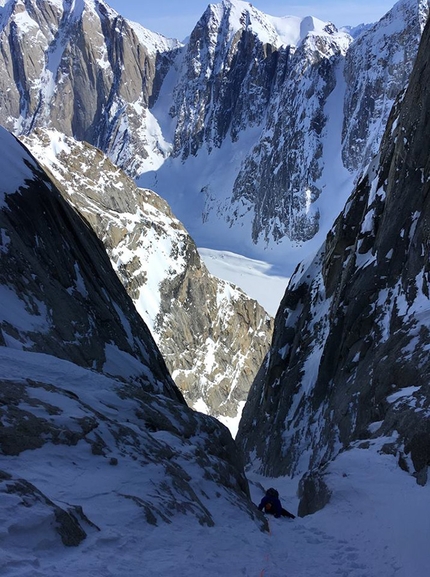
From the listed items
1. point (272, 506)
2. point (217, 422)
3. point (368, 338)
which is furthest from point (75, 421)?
point (368, 338)

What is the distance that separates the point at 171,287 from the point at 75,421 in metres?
94.2

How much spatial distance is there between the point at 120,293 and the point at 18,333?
13218mm

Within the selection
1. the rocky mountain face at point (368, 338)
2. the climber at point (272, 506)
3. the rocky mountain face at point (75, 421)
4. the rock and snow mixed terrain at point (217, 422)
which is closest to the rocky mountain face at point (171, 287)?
the rock and snow mixed terrain at point (217, 422)

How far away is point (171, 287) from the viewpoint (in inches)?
4114

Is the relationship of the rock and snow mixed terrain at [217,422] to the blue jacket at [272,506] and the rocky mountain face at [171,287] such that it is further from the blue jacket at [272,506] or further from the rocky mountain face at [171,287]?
the rocky mountain face at [171,287]

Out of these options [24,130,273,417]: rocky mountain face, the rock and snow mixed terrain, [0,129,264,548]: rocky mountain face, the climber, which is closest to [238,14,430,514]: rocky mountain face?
the rock and snow mixed terrain

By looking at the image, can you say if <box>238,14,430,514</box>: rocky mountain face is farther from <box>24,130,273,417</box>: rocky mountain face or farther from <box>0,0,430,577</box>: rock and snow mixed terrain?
<box>24,130,273,417</box>: rocky mountain face

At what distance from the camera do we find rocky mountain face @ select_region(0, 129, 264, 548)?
7.96 meters

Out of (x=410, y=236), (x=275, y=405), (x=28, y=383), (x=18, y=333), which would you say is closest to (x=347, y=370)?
(x=410, y=236)

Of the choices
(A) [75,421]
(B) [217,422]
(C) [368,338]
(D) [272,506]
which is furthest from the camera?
(C) [368,338]

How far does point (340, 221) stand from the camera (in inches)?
1412

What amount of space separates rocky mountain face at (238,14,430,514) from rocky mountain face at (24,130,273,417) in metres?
59.5

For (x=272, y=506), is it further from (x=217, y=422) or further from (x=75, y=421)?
(x=75, y=421)

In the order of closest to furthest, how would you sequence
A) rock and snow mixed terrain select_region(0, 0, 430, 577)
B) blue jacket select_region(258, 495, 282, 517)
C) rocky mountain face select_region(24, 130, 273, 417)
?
rock and snow mixed terrain select_region(0, 0, 430, 577), blue jacket select_region(258, 495, 282, 517), rocky mountain face select_region(24, 130, 273, 417)
